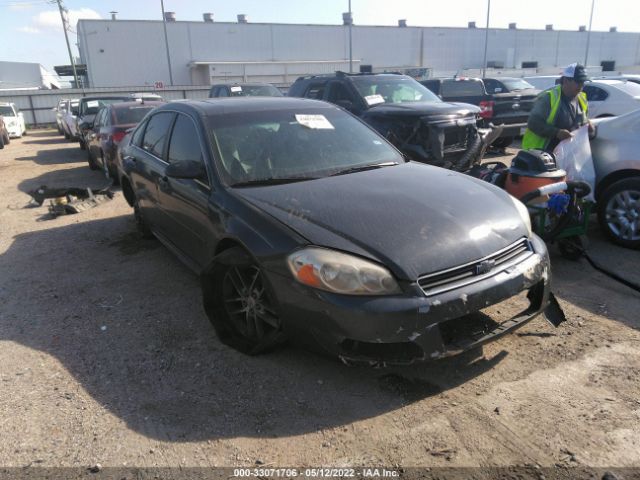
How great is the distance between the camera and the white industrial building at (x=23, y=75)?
55.0 meters

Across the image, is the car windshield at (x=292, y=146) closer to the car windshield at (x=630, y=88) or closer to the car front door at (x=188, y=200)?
the car front door at (x=188, y=200)

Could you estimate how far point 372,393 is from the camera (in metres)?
2.92

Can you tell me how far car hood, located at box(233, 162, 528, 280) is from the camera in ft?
9.05

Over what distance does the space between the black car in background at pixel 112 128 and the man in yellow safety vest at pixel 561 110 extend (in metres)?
6.84

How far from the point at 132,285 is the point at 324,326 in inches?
110

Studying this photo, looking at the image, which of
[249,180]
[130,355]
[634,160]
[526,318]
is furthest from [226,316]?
[634,160]

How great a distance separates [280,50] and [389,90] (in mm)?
43507

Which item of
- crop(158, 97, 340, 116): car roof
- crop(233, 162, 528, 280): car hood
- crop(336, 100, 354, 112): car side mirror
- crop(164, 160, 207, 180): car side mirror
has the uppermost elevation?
crop(158, 97, 340, 116): car roof

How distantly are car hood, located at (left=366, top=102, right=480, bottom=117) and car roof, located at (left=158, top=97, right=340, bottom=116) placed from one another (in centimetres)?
301

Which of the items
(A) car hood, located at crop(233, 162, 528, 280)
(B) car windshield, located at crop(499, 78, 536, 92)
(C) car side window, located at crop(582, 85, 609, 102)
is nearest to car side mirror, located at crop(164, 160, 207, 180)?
(A) car hood, located at crop(233, 162, 528, 280)

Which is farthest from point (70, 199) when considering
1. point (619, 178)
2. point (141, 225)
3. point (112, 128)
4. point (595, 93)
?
point (595, 93)

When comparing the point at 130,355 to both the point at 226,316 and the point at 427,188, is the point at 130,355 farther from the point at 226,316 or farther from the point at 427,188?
the point at 427,188

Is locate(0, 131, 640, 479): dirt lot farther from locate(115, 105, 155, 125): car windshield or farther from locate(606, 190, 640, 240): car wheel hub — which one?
locate(115, 105, 155, 125): car windshield

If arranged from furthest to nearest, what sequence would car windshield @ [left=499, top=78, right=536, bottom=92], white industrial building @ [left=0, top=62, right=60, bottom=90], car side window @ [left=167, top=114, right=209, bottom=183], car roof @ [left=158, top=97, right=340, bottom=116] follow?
1. white industrial building @ [left=0, top=62, right=60, bottom=90]
2. car windshield @ [left=499, top=78, right=536, bottom=92]
3. car roof @ [left=158, top=97, right=340, bottom=116]
4. car side window @ [left=167, top=114, right=209, bottom=183]
